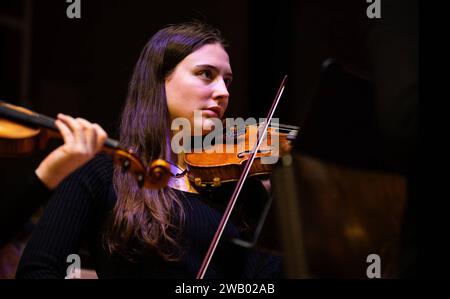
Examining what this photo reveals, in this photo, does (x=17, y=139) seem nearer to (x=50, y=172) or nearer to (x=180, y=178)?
(x=50, y=172)

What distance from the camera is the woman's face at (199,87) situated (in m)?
1.21

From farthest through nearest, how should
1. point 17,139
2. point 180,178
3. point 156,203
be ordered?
1. point 180,178
2. point 156,203
3. point 17,139

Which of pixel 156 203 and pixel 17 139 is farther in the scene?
pixel 156 203

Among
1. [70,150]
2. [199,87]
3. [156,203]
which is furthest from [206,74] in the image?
[70,150]

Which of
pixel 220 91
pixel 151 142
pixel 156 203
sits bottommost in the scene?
pixel 156 203

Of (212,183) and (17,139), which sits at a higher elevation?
(17,139)

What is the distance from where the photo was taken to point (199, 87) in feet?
3.96

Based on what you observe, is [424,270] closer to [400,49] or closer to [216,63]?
[400,49]

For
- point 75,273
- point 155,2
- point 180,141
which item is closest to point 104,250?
point 75,273

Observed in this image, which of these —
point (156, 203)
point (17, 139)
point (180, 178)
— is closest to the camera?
point (17, 139)

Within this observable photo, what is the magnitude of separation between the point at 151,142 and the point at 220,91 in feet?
0.59

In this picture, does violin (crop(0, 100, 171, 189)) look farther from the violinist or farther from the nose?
the nose

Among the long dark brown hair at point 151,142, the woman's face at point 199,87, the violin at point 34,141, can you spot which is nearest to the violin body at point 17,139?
the violin at point 34,141

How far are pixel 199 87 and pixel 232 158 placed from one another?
0.16 meters
